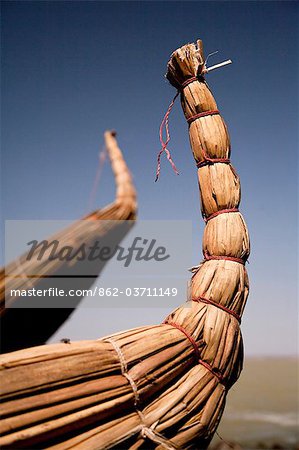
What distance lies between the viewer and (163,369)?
2.71 feet

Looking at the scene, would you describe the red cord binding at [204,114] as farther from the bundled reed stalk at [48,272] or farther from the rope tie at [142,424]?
the rope tie at [142,424]

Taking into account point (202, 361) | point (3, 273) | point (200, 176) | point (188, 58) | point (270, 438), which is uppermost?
point (188, 58)

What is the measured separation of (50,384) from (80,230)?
47cm

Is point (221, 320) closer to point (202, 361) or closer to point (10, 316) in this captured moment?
point (202, 361)

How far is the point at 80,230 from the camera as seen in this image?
1134 millimetres

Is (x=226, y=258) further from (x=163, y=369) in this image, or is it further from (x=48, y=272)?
(x=48, y=272)

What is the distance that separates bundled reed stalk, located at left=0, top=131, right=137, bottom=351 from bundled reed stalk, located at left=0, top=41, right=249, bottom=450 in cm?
18

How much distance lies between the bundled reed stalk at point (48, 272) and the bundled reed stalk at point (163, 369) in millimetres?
179

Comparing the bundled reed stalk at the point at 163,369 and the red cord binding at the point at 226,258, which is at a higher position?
the red cord binding at the point at 226,258

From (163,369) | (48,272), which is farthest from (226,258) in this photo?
(48,272)

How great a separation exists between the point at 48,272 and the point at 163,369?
32 centimetres

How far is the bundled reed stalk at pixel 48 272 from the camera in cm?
90

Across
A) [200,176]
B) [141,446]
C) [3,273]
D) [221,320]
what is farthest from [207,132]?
[141,446]

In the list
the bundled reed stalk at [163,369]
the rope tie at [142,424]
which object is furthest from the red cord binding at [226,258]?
the rope tie at [142,424]
